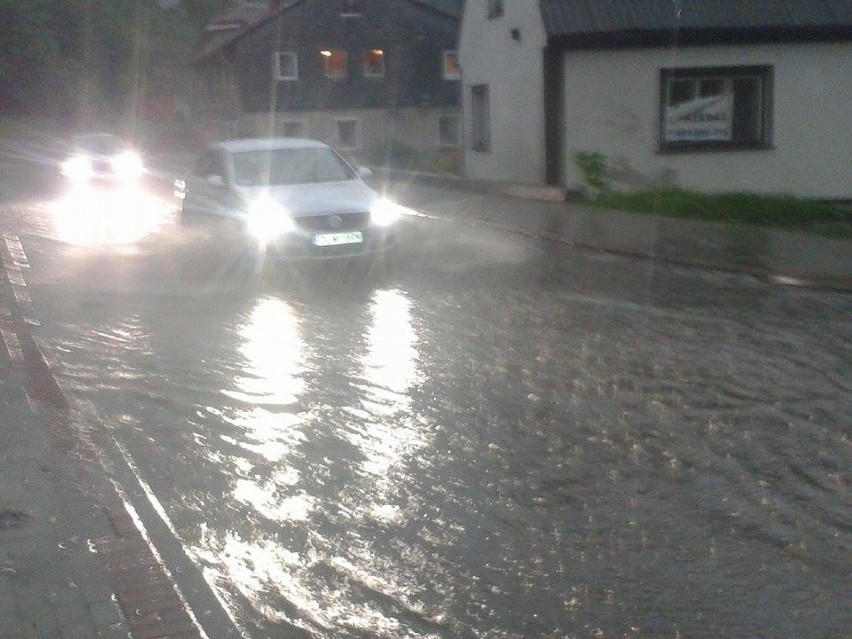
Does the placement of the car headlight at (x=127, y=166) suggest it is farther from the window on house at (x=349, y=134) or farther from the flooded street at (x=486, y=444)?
the flooded street at (x=486, y=444)

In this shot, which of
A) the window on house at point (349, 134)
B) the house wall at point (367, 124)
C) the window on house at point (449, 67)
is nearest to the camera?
the house wall at point (367, 124)

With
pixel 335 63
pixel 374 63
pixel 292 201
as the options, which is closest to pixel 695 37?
pixel 292 201

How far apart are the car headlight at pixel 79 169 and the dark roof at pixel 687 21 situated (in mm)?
16139

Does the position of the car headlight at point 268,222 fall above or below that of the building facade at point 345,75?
below

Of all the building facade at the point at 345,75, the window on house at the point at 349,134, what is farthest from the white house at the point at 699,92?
the window on house at the point at 349,134

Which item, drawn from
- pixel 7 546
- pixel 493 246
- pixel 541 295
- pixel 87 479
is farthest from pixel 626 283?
pixel 7 546

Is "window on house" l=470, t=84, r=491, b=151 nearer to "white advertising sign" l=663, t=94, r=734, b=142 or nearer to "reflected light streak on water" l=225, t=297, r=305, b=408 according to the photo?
"white advertising sign" l=663, t=94, r=734, b=142

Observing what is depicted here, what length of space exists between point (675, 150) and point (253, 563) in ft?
59.6

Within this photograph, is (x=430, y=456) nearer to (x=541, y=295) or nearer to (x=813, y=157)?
(x=541, y=295)

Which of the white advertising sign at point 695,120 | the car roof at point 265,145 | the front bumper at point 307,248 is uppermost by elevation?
the white advertising sign at point 695,120

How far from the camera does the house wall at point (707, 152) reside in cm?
2211

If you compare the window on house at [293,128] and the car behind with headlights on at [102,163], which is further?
the window on house at [293,128]

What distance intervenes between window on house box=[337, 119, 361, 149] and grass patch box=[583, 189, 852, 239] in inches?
1247

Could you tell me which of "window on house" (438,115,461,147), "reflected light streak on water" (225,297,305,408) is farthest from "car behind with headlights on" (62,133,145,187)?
"reflected light streak on water" (225,297,305,408)
